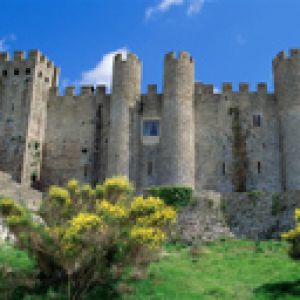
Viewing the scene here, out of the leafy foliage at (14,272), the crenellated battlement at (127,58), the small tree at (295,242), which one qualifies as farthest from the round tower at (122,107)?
the small tree at (295,242)

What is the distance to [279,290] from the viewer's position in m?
14.9

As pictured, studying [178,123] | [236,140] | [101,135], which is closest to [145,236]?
[178,123]

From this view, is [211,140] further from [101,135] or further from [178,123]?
[101,135]

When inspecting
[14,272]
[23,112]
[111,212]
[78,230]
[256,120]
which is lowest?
[14,272]

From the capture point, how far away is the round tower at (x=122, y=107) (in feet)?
109

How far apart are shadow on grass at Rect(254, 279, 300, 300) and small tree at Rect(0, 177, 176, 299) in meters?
3.67

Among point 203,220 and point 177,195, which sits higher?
point 177,195

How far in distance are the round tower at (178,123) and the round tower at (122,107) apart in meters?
2.41

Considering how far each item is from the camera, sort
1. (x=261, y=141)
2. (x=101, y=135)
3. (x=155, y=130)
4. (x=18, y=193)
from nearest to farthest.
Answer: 1. (x=18, y=193)
2. (x=261, y=141)
3. (x=155, y=130)
4. (x=101, y=135)

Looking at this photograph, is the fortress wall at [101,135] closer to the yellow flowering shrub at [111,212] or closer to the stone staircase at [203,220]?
the stone staircase at [203,220]

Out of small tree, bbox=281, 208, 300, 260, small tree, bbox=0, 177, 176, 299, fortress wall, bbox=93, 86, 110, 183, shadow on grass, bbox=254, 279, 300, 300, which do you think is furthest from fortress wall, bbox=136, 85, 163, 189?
small tree, bbox=0, 177, 176, 299

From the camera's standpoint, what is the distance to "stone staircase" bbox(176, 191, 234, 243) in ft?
79.5

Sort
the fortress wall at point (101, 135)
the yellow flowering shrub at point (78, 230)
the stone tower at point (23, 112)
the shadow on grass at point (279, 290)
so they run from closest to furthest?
the yellow flowering shrub at point (78, 230), the shadow on grass at point (279, 290), the stone tower at point (23, 112), the fortress wall at point (101, 135)

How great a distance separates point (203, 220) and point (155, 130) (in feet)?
37.1
